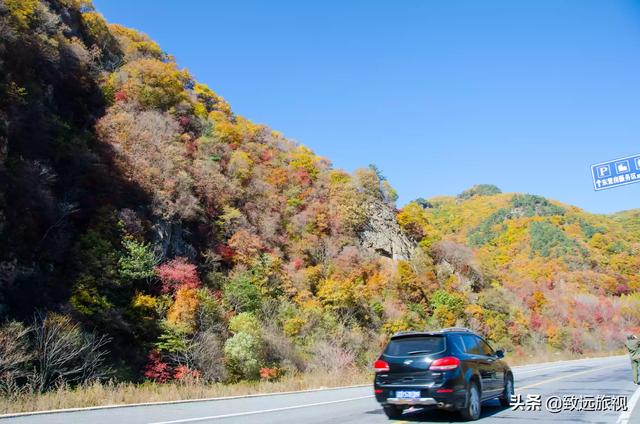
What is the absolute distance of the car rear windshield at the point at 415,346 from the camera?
8.82 meters

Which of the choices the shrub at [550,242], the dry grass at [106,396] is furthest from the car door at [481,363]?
the shrub at [550,242]

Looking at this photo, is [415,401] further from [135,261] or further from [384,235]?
[384,235]

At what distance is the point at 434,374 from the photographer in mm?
8398

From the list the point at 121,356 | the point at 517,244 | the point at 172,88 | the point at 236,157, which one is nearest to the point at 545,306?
the point at 517,244

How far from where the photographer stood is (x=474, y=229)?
98.9 m

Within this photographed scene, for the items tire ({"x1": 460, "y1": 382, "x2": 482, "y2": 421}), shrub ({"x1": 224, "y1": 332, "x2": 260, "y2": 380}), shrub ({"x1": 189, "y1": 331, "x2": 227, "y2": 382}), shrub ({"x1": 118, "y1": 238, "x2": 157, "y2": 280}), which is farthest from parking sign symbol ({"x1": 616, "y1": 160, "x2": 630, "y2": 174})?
shrub ({"x1": 118, "y1": 238, "x2": 157, "y2": 280})

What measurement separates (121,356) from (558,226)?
88357 mm

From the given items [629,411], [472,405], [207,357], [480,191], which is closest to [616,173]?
[629,411]

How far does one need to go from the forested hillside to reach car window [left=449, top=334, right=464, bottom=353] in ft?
36.1

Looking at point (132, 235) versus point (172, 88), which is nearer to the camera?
point (132, 235)

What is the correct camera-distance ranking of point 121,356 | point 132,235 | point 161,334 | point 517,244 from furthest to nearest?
point 517,244
point 132,235
point 161,334
point 121,356

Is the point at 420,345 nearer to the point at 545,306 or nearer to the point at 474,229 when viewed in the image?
→ the point at 545,306

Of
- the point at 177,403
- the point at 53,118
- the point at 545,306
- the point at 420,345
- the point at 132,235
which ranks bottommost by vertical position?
the point at 545,306

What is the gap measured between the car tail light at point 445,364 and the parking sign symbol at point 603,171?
34.3ft
